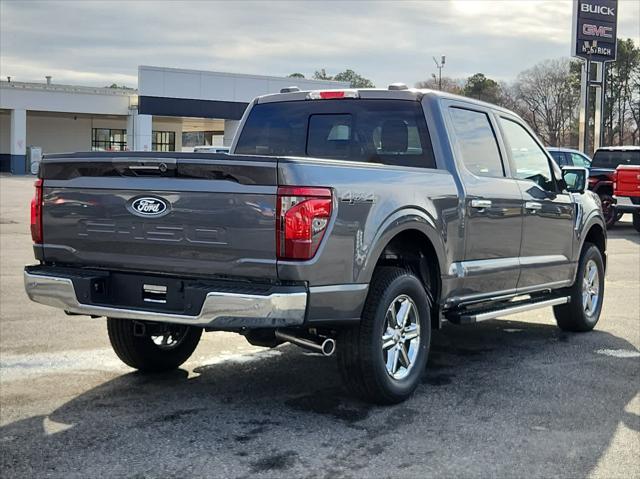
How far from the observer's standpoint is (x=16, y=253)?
13.0 m

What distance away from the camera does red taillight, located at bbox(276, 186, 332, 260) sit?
433 cm

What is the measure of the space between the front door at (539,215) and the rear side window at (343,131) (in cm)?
116

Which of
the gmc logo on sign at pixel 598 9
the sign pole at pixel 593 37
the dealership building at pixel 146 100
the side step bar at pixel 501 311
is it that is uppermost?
the gmc logo on sign at pixel 598 9

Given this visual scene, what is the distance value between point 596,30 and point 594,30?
0.10m

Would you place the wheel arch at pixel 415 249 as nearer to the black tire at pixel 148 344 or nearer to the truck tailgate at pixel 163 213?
the truck tailgate at pixel 163 213

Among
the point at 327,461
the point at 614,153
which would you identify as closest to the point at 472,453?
the point at 327,461

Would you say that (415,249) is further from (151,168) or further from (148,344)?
(148,344)

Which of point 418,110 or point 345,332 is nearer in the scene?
point 345,332

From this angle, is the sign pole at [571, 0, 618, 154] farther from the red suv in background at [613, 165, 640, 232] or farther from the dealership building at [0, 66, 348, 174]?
the red suv in background at [613, 165, 640, 232]

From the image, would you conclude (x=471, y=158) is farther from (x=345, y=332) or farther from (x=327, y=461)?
(x=327, y=461)

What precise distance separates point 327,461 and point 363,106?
9.55 feet

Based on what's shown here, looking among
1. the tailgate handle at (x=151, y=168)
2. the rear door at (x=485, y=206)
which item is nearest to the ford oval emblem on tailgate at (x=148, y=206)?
the tailgate handle at (x=151, y=168)

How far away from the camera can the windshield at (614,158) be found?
1997 cm

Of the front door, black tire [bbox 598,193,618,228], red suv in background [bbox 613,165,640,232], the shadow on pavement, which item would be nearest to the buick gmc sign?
black tire [bbox 598,193,618,228]
